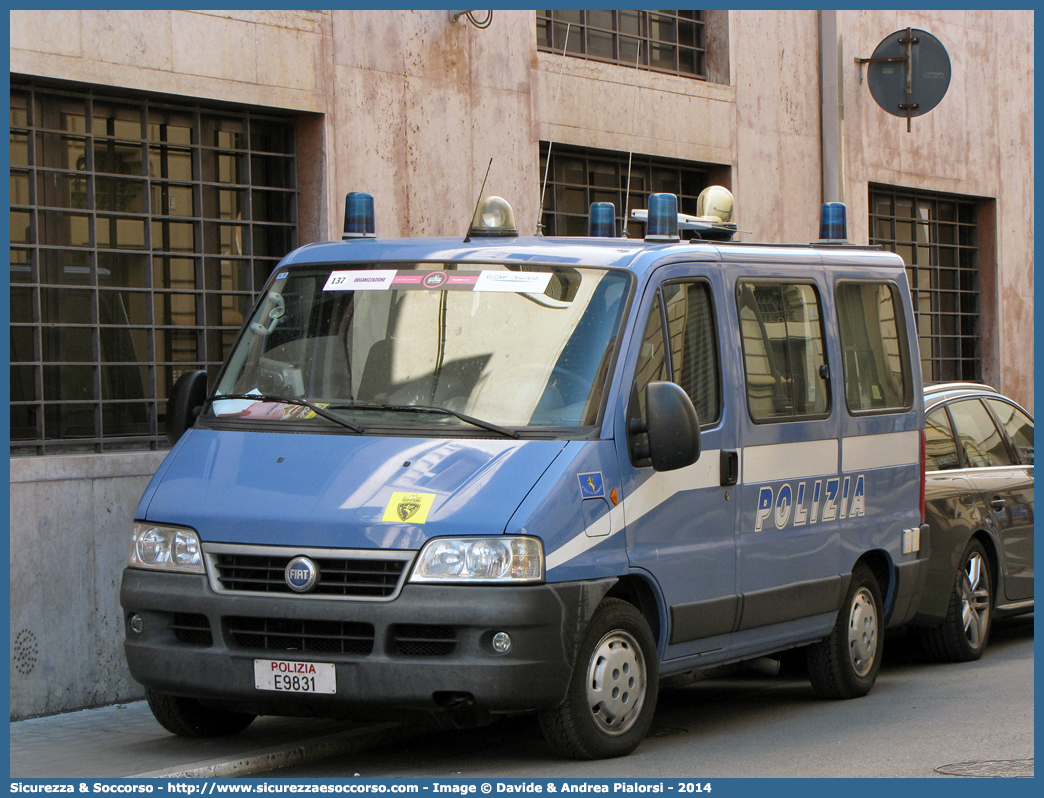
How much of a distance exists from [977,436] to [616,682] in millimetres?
5007

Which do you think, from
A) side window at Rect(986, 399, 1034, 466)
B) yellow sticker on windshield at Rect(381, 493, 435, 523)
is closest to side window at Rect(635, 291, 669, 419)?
yellow sticker on windshield at Rect(381, 493, 435, 523)

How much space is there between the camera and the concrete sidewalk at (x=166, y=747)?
23.1 ft

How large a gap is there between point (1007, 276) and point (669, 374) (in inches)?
494

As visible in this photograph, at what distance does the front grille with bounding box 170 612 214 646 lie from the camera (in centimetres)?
685

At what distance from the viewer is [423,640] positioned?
651cm

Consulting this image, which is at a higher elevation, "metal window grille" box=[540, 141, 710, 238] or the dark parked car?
"metal window grille" box=[540, 141, 710, 238]

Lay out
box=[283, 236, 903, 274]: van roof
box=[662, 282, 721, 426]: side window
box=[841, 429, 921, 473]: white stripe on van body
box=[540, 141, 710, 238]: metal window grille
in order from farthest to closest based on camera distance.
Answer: box=[540, 141, 710, 238]: metal window grille → box=[841, 429, 921, 473]: white stripe on van body → box=[662, 282, 721, 426]: side window → box=[283, 236, 903, 274]: van roof

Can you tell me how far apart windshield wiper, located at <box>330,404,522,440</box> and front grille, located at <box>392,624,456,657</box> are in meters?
0.90

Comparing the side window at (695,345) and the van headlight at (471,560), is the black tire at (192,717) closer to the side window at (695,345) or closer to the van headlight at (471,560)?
the van headlight at (471,560)

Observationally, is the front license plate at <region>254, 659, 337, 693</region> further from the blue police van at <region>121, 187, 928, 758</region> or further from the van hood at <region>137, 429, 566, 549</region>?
the van hood at <region>137, 429, 566, 549</region>

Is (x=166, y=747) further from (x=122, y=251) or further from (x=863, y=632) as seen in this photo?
(x=863, y=632)

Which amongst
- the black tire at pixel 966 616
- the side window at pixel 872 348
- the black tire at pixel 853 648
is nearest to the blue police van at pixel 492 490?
the black tire at pixel 853 648

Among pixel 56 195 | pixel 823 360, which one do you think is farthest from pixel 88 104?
pixel 823 360

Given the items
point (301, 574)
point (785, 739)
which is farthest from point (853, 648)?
point (301, 574)
